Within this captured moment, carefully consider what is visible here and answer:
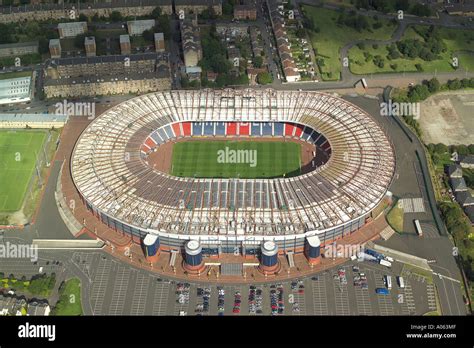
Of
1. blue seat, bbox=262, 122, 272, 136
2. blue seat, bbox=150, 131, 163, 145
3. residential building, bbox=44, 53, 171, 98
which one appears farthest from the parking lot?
residential building, bbox=44, 53, 171, 98

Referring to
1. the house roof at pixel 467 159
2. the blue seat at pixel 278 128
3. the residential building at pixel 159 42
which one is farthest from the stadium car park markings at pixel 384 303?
the residential building at pixel 159 42

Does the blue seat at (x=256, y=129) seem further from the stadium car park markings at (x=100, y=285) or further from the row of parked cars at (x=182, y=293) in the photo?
the stadium car park markings at (x=100, y=285)

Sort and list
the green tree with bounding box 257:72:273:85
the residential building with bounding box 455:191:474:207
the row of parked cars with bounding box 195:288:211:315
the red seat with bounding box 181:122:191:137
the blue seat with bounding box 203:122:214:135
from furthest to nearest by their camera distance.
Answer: the green tree with bounding box 257:72:273:85
the blue seat with bounding box 203:122:214:135
the red seat with bounding box 181:122:191:137
the residential building with bounding box 455:191:474:207
the row of parked cars with bounding box 195:288:211:315

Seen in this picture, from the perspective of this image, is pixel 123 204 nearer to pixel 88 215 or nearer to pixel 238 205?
pixel 88 215

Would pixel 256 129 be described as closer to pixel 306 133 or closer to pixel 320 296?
pixel 306 133

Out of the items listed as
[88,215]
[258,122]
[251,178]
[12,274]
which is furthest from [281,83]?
[12,274]

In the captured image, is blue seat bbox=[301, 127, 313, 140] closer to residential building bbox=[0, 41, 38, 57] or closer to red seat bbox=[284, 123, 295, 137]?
red seat bbox=[284, 123, 295, 137]
